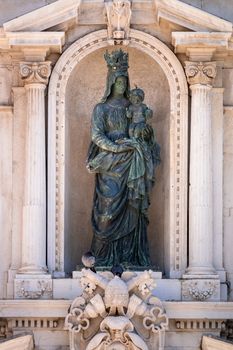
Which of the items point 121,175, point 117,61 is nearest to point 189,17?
point 117,61

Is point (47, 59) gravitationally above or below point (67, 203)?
above

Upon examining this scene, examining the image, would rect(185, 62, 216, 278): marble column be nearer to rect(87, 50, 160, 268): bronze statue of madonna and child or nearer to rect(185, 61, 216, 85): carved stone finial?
rect(185, 61, 216, 85): carved stone finial

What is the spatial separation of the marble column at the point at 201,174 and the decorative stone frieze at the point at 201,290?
3.5 inches

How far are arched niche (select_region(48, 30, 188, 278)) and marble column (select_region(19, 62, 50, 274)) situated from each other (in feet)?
0.41

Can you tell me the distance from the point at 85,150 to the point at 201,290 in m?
2.15

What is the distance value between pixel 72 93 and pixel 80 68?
0.29m

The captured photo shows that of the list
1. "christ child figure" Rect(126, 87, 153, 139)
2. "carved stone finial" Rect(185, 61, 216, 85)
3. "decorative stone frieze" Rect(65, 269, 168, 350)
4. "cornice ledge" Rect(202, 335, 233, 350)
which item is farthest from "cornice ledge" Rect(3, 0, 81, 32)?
"cornice ledge" Rect(202, 335, 233, 350)

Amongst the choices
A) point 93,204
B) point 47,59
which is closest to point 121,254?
point 93,204

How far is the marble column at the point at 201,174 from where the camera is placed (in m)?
24.7

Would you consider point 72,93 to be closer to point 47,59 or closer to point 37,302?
point 47,59

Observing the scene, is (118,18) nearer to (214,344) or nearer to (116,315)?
(116,315)

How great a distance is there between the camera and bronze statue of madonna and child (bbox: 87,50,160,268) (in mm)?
24859

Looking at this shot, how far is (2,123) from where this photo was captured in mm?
25203

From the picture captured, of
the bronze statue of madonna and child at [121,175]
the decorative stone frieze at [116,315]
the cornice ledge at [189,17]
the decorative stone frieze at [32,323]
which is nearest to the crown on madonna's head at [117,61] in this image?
the bronze statue of madonna and child at [121,175]
